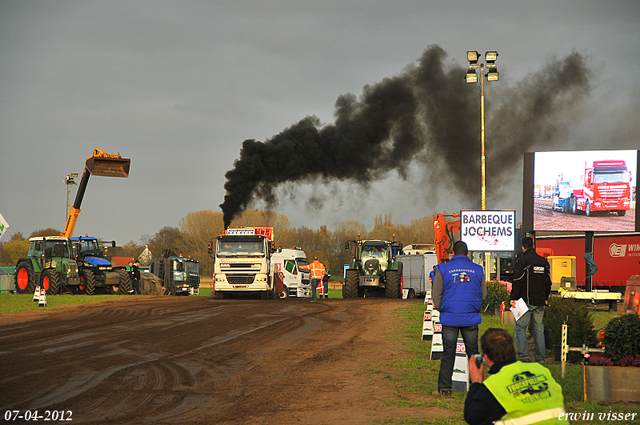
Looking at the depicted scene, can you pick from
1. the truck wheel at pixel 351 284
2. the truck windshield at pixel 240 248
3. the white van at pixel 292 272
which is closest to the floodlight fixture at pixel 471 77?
the truck wheel at pixel 351 284

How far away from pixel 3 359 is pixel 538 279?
9406mm

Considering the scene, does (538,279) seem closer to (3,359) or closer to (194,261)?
(3,359)

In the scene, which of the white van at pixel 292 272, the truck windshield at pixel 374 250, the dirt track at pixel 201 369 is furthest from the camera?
the white van at pixel 292 272

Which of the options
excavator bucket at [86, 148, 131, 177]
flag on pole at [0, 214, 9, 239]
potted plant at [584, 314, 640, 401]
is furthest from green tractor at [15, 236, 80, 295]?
potted plant at [584, 314, 640, 401]

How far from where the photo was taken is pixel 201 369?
9.67 metres

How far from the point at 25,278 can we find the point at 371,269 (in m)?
18.6

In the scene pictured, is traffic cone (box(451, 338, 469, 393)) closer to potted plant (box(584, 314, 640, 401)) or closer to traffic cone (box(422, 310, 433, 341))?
potted plant (box(584, 314, 640, 401))

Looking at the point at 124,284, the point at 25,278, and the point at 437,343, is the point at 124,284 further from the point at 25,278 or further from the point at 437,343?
the point at 437,343

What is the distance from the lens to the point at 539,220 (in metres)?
24.0

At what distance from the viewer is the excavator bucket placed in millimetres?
30625

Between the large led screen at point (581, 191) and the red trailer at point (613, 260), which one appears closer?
the large led screen at point (581, 191)

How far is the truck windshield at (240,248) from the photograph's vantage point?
28.2 metres

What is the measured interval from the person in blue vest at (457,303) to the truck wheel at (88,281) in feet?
87.2

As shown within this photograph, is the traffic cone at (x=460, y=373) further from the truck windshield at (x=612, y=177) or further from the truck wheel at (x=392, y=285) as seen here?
the truck wheel at (x=392, y=285)
